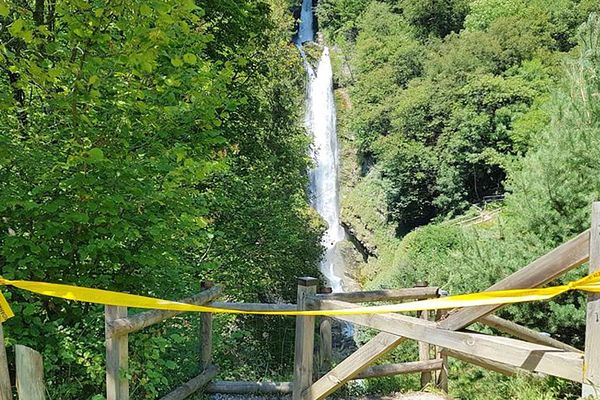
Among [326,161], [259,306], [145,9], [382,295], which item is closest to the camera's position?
[145,9]

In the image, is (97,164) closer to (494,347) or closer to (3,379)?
(3,379)

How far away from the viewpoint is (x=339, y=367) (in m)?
3.92

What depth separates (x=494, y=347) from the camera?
2840mm

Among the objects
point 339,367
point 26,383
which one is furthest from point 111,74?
point 339,367

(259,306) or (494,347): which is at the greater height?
(494,347)

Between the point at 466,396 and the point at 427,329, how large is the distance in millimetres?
3261

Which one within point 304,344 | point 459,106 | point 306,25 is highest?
point 306,25

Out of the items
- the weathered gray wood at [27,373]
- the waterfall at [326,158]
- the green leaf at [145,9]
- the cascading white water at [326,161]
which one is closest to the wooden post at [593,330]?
the weathered gray wood at [27,373]

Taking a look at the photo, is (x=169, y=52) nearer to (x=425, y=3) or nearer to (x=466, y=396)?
(x=466, y=396)

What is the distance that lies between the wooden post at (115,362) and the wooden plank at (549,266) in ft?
6.92

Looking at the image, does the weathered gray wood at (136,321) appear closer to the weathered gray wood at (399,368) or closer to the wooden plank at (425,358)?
the weathered gray wood at (399,368)

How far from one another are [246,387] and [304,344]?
3.87 feet

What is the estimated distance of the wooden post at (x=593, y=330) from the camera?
242cm

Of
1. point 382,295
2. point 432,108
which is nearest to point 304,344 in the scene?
point 382,295
